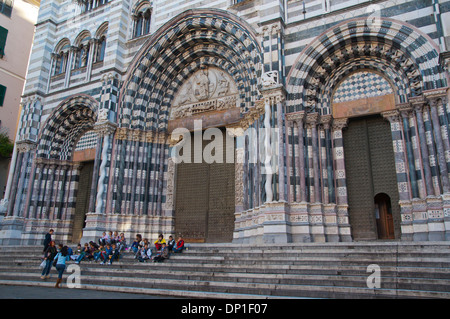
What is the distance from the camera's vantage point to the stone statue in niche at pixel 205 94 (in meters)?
17.0

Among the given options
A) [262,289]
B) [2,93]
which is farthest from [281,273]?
[2,93]

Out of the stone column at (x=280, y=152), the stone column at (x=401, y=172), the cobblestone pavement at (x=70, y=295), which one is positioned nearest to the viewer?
the cobblestone pavement at (x=70, y=295)

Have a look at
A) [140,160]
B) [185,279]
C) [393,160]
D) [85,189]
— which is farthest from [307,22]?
[85,189]

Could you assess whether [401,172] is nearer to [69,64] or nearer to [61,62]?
[69,64]

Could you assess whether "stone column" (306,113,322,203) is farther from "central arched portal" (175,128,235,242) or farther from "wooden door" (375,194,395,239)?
"central arched portal" (175,128,235,242)

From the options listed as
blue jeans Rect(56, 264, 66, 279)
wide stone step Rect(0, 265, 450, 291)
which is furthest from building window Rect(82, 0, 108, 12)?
blue jeans Rect(56, 264, 66, 279)

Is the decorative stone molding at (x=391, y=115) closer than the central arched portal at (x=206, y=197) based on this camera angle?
Yes

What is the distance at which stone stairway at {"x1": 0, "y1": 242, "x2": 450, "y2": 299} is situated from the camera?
7.34m

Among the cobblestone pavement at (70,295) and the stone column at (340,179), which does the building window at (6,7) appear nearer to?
the cobblestone pavement at (70,295)

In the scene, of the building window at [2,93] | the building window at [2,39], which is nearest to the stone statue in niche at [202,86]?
the building window at [2,93]

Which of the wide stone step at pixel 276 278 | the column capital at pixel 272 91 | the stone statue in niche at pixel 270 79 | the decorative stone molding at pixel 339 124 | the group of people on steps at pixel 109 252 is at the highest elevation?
the stone statue in niche at pixel 270 79

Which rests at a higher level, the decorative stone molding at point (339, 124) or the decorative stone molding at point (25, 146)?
the decorative stone molding at point (25, 146)

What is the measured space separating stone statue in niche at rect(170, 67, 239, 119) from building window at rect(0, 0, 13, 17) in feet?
57.4

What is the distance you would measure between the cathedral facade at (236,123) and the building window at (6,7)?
6494mm
